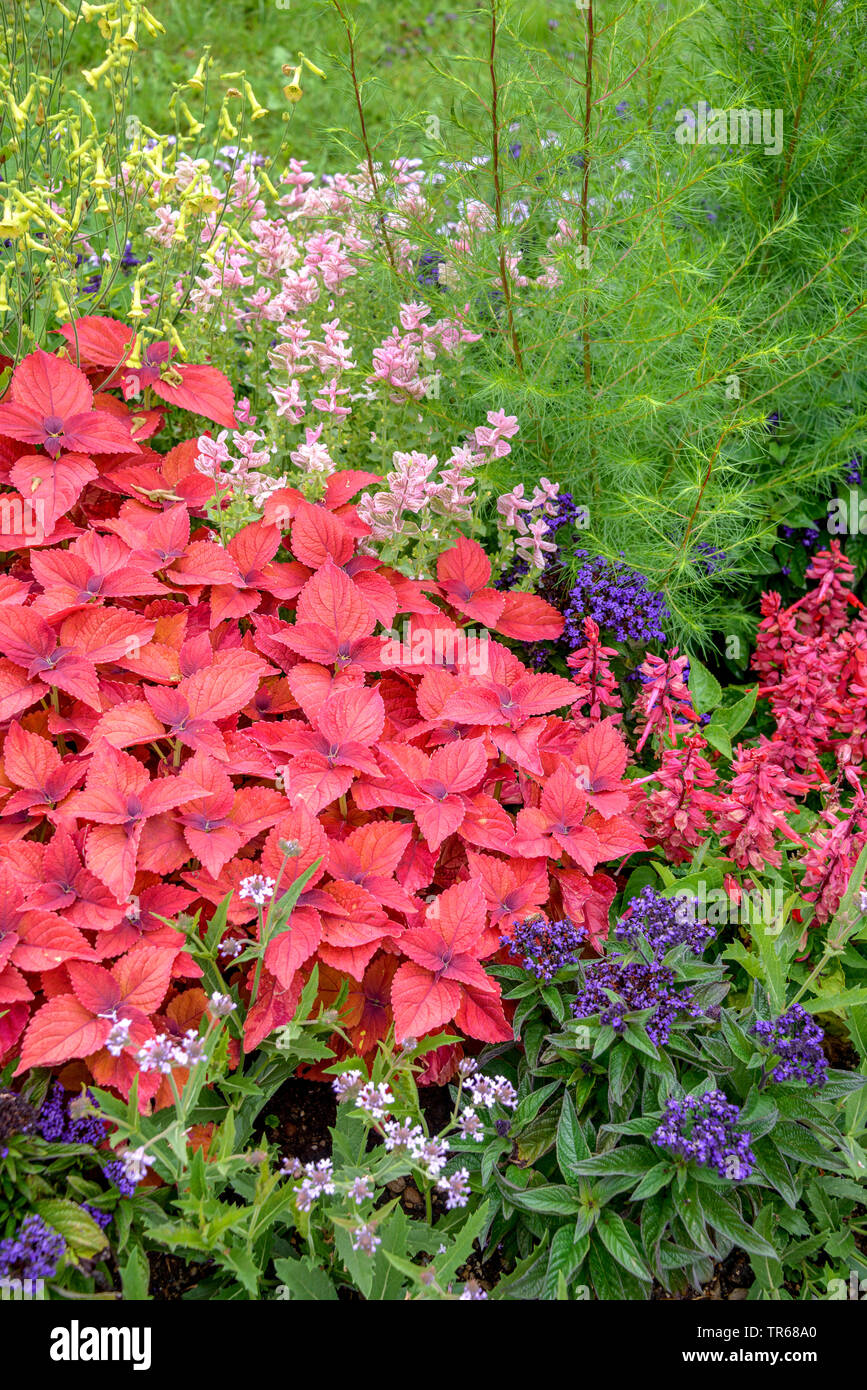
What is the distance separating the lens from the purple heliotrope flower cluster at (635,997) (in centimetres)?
173

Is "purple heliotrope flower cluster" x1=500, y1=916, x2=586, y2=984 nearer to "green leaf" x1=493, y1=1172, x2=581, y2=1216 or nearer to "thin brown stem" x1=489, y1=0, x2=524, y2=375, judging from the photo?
"green leaf" x1=493, y1=1172, x2=581, y2=1216

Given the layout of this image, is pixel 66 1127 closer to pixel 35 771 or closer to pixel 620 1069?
pixel 35 771

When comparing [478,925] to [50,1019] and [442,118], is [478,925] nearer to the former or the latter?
[50,1019]

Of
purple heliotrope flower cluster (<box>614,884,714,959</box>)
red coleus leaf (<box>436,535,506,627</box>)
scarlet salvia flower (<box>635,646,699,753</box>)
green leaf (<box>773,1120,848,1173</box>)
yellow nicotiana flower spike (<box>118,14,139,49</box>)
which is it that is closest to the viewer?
green leaf (<box>773,1120,848,1173</box>)

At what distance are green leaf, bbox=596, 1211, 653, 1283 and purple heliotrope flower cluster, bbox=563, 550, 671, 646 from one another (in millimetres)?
1181

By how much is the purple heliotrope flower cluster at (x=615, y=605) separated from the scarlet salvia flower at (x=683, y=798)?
34 cm

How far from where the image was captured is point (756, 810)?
1.99 meters

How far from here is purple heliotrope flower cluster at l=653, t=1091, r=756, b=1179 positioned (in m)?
1.56

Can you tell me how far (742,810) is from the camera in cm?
200

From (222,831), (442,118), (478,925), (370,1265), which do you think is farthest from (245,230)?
(370,1265)

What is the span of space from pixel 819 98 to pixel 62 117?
191cm

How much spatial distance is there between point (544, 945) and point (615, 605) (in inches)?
33.6

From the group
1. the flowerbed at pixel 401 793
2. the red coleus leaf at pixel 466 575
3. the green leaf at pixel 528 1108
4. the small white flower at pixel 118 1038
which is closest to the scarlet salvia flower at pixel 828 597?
the flowerbed at pixel 401 793

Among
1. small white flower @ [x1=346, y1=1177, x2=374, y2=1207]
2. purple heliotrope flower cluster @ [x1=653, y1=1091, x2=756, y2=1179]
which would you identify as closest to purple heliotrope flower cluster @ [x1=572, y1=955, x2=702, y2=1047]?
purple heliotrope flower cluster @ [x1=653, y1=1091, x2=756, y2=1179]
